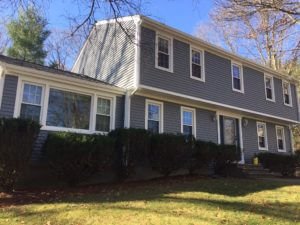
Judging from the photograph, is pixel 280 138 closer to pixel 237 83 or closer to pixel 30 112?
pixel 237 83

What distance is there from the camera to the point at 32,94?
33.6ft

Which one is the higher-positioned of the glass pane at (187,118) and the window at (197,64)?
the window at (197,64)

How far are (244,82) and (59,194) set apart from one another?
38.6 feet

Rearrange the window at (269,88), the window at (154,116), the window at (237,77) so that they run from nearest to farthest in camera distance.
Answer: the window at (154,116)
the window at (237,77)
the window at (269,88)

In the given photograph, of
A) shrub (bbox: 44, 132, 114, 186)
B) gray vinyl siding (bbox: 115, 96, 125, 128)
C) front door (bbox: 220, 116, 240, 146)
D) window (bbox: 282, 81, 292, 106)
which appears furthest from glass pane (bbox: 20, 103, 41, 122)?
window (bbox: 282, 81, 292, 106)

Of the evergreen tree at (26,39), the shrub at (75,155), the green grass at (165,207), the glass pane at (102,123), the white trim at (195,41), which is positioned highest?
the evergreen tree at (26,39)

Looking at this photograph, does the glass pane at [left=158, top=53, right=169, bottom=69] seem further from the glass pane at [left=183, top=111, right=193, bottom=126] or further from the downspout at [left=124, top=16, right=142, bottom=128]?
the glass pane at [left=183, top=111, right=193, bottom=126]

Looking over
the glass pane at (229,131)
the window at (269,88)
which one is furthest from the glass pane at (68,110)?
the window at (269,88)

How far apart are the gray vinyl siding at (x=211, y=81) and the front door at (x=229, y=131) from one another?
0.86 meters

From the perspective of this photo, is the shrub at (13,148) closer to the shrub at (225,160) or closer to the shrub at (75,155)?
the shrub at (75,155)

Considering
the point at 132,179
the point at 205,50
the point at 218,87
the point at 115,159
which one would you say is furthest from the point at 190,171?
the point at 205,50

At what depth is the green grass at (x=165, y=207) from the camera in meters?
6.13

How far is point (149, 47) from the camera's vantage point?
509 inches

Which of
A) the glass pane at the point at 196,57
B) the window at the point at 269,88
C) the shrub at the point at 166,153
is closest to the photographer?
the shrub at the point at 166,153
